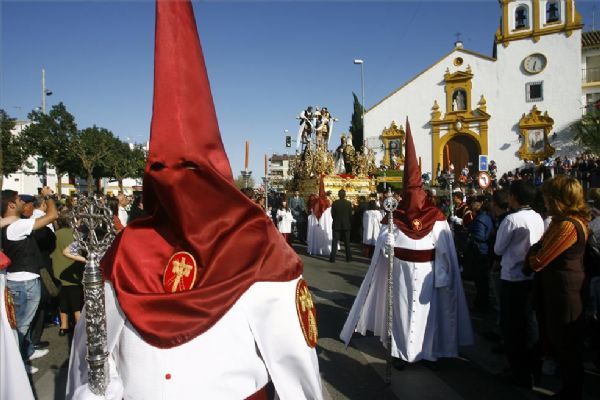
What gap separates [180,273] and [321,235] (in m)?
12.1

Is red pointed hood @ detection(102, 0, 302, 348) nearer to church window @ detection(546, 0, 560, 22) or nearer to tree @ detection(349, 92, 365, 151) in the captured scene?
church window @ detection(546, 0, 560, 22)

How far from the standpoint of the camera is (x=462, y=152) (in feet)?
112

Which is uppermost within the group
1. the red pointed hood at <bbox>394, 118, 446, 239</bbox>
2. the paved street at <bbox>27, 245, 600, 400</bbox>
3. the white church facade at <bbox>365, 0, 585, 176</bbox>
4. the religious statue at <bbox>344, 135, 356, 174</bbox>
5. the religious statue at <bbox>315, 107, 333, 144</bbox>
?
the white church facade at <bbox>365, 0, 585, 176</bbox>

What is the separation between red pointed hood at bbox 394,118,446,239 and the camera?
4.82m

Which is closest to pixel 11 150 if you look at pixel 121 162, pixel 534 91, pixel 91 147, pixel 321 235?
pixel 91 147

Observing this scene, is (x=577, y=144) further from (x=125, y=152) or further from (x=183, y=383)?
(x=125, y=152)

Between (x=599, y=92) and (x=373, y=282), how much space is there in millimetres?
35287

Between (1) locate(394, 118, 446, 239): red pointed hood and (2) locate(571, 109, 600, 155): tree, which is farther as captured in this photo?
(2) locate(571, 109, 600, 155): tree

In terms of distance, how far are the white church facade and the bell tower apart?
0.07 meters

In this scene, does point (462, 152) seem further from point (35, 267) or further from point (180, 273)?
point (180, 273)

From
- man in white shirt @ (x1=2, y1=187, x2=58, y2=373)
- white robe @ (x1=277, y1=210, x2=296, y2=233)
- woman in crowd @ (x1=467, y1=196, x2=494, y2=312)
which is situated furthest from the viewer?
white robe @ (x1=277, y1=210, x2=296, y2=233)

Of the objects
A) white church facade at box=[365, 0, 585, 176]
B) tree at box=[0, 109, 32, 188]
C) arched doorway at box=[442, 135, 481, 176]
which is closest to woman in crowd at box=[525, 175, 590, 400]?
tree at box=[0, 109, 32, 188]

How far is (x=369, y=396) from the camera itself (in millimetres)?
4074

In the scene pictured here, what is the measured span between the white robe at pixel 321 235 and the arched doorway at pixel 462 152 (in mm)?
22360
